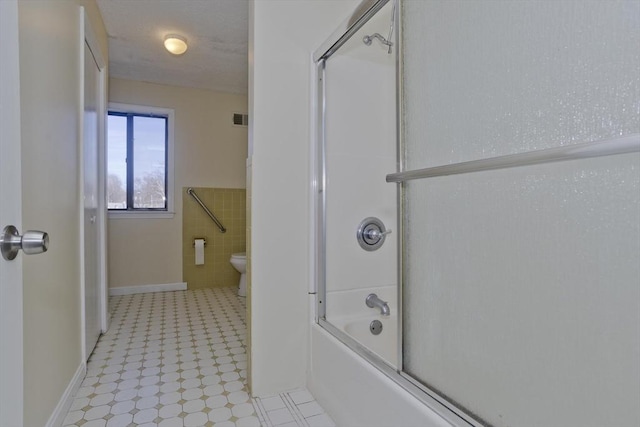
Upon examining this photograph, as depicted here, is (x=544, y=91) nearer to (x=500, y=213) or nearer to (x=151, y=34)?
(x=500, y=213)

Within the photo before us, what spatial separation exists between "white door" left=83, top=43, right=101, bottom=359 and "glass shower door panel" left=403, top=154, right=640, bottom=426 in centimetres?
179

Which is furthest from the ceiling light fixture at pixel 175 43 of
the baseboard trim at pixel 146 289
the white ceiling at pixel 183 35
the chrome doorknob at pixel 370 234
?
the baseboard trim at pixel 146 289

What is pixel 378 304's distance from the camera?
1746mm

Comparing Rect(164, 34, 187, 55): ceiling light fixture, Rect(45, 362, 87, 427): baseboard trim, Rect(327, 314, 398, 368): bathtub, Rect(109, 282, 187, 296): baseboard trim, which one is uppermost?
Rect(164, 34, 187, 55): ceiling light fixture

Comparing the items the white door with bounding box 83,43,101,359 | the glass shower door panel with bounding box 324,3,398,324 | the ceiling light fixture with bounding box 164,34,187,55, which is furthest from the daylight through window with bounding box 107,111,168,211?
the glass shower door panel with bounding box 324,3,398,324

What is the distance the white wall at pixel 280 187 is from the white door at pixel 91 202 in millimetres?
996

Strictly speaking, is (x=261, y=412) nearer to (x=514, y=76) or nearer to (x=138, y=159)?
(x=514, y=76)

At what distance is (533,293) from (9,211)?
1.05 meters

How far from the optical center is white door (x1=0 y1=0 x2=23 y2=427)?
55cm

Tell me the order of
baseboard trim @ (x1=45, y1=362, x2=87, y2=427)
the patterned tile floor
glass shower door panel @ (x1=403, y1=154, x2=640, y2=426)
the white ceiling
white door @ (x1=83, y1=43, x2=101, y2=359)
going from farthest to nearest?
the white ceiling < white door @ (x1=83, y1=43, x2=101, y2=359) < the patterned tile floor < baseboard trim @ (x1=45, y1=362, x2=87, y2=427) < glass shower door panel @ (x1=403, y1=154, x2=640, y2=426)

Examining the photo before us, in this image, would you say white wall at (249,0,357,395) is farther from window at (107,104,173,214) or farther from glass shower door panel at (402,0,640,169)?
window at (107,104,173,214)

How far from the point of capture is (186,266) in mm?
3719

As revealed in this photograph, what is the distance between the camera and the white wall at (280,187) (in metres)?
1.67

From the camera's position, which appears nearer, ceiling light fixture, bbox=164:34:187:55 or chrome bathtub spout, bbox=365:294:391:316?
chrome bathtub spout, bbox=365:294:391:316
